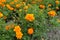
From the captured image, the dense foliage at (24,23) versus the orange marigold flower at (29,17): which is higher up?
the orange marigold flower at (29,17)

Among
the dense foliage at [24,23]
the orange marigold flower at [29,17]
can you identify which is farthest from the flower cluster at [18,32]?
the orange marigold flower at [29,17]

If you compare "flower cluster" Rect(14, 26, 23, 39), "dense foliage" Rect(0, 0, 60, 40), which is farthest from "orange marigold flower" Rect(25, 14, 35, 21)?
"flower cluster" Rect(14, 26, 23, 39)

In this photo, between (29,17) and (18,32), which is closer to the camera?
(18,32)

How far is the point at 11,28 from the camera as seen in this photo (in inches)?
147

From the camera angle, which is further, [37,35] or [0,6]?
[0,6]

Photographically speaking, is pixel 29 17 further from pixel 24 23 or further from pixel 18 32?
pixel 18 32

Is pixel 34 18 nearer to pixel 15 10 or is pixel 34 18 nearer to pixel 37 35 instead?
pixel 37 35

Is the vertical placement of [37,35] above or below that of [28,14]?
below

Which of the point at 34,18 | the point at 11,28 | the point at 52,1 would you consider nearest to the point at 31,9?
the point at 34,18

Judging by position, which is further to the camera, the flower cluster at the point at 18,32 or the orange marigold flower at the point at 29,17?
the orange marigold flower at the point at 29,17

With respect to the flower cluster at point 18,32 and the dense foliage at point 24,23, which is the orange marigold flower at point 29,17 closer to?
the dense foliage at point 24,23

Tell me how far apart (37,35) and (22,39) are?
0.26 m

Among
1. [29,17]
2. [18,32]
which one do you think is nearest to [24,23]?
[29,17]

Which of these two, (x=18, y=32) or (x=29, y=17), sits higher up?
(x=29, y=17)
